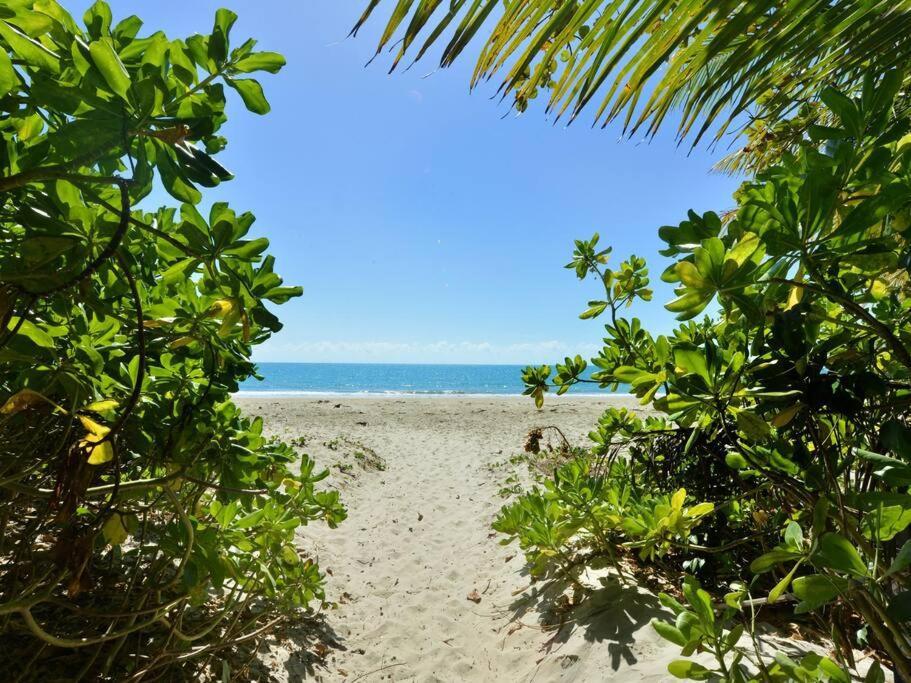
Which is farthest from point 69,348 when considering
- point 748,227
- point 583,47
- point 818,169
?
point 818,169

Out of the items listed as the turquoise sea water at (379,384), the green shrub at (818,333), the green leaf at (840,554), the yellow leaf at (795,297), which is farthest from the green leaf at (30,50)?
the turquoise sea water at (379,384)

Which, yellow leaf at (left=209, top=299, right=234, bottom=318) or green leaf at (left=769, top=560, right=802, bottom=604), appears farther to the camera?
yellow leaf at (left=209, top=299, right=234, bottom=318)

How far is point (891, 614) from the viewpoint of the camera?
2.14ft

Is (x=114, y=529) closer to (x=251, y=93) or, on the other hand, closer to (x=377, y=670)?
(x=251, y=93)

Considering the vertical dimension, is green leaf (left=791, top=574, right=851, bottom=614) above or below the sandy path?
above

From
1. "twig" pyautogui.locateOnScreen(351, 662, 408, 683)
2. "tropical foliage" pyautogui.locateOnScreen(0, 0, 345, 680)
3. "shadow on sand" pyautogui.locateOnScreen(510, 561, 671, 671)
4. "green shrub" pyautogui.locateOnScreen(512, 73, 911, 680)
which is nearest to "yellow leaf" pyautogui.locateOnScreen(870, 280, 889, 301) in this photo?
"green shrub" pyautogui.locateOnScreen(512, 73, 911, 680)

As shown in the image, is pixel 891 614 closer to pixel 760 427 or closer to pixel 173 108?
pixel 760 427

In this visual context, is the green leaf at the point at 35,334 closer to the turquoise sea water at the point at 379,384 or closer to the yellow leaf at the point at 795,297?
the yellow leaf at the point at 795,297

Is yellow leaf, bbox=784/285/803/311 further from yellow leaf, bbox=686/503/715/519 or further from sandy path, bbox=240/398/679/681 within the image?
sandy path, bbox=240/398/679/681

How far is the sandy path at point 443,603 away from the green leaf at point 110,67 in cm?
241

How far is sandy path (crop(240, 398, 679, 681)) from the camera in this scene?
224cm

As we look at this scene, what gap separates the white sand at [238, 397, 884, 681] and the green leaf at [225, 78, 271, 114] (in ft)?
7.65

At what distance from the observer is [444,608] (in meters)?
3.18

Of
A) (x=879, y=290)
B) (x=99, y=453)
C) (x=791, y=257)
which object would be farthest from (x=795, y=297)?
(x=99, y=453)
